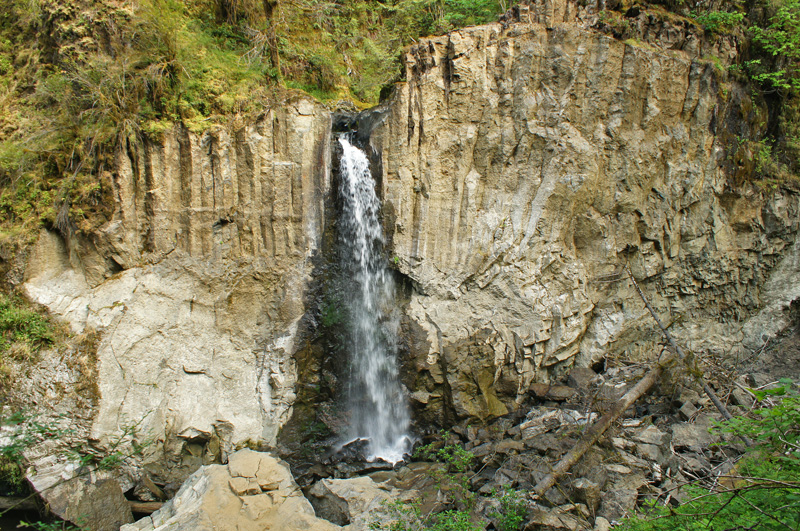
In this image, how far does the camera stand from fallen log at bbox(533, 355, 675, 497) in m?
6.59

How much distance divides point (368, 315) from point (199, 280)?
3.46 metres

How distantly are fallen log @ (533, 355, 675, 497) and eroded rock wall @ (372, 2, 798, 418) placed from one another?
1.39 metres

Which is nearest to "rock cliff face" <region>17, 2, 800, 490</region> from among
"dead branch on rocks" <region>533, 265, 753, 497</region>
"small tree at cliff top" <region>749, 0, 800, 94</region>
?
"small tree at cliff top" <region>749, 0, 800, 94</region>

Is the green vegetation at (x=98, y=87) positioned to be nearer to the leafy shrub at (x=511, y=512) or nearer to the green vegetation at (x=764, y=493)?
the leafy shrub at (x=511, y=512)

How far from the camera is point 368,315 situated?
9453mm

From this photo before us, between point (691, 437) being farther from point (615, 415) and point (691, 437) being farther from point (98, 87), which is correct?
point (98, 87)

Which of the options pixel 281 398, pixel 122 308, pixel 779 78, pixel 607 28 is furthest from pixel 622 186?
pixel 122 308

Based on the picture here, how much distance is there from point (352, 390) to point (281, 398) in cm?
148

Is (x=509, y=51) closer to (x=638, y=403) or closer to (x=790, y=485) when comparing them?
(x=638, y=403)

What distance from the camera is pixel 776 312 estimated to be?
10.9 m

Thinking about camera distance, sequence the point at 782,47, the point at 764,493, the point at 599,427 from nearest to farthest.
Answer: the point at 764,493 → the point at 599,427 → the point at 782,47

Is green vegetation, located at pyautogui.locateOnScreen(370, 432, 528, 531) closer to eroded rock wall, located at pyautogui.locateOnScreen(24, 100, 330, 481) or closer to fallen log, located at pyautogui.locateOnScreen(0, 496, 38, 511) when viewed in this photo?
eroded rock wall, located at pyautogui.locateOnScreen(24, 100, 330, 481)

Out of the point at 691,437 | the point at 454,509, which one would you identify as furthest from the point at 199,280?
the point at 691,437

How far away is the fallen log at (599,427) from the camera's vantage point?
659cm
